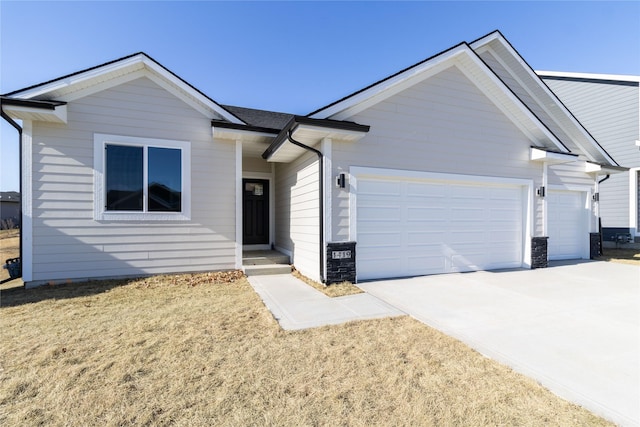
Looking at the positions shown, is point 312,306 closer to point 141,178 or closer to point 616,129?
point 141,178

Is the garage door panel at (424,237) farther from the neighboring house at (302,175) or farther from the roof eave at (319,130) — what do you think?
the roof eave at (319,130)

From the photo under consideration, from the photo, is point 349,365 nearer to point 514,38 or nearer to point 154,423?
point 154,423

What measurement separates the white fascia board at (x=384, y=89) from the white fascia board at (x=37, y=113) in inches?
196

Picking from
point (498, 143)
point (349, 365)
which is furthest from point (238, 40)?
point (349, 365)

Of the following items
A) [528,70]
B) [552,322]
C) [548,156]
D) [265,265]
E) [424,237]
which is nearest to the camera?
[552,322]

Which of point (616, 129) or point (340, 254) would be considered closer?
point (340, 254)

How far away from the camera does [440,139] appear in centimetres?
730

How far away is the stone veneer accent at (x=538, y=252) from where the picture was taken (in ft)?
26.9

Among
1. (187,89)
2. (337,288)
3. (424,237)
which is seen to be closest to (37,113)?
(187,89)

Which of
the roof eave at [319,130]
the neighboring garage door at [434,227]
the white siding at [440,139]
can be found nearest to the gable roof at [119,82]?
the roof eave at [319,130]

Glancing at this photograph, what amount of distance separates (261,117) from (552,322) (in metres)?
9.12

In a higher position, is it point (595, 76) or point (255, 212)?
point (595, 76)

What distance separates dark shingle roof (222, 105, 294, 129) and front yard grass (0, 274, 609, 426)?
6071 millimetres

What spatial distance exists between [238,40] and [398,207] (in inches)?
287
